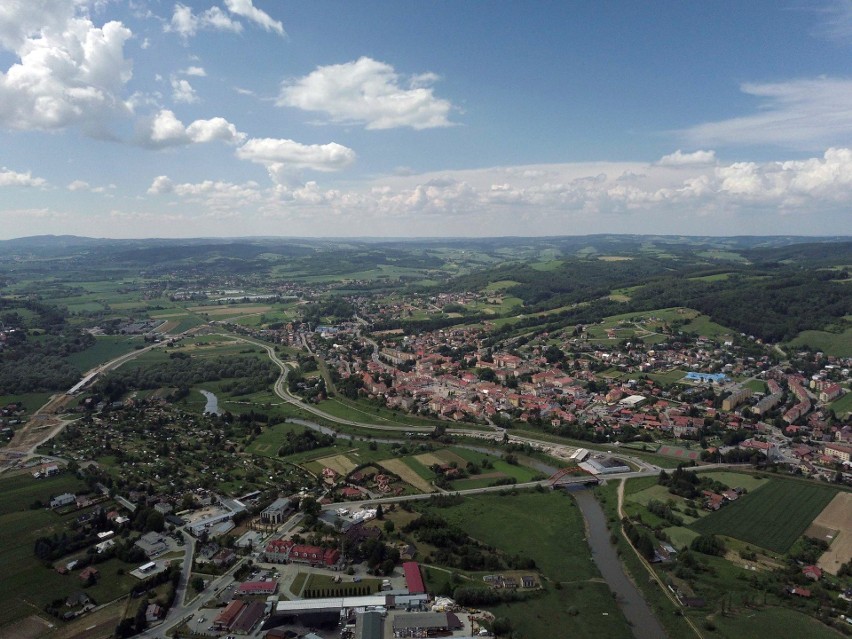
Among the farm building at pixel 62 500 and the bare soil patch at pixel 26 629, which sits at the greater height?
the farm building at pixel 62 500

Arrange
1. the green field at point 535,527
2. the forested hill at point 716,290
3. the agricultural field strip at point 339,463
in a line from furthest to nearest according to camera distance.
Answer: the forested hill at point 716,290 < the agricultural field strip at point 339,463 < the green field at point 535,527

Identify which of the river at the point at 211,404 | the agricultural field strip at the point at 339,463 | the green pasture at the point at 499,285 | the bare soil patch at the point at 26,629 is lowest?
the river at the point at 211,404

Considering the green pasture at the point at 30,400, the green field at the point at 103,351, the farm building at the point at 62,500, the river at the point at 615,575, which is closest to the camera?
the river at the point at 615,575

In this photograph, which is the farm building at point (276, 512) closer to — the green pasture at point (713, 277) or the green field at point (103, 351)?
the green field at point (103, 351)

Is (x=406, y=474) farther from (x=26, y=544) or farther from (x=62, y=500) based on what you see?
(x=26, y=544)

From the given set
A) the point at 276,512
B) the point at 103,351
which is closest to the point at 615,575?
the point at 276,512

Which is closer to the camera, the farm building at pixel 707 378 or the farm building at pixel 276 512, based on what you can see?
the farm building at pixel 276 512

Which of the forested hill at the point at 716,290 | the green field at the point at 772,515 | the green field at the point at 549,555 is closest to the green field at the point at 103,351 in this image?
the green field at the point at 549,555

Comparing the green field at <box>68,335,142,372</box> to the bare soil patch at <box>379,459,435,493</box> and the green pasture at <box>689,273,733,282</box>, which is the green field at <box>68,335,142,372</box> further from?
the green pasture at <box>689,273,733,282</box>
